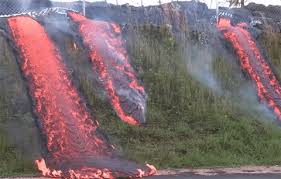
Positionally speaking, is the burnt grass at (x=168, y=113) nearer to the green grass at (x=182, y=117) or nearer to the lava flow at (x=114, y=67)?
the green grass at (x=182, y=117)

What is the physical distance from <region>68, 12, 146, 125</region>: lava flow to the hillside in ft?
0.66

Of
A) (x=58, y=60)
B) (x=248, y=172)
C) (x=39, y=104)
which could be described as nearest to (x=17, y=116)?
(x=39, y=104)

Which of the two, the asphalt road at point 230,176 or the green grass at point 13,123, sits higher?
the green grass at point 13,123

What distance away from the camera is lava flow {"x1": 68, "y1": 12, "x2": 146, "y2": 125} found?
1292cm

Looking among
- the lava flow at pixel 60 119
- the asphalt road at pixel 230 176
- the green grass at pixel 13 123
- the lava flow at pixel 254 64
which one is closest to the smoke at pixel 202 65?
the lava flow at pixel 254 64

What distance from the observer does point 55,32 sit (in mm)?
13344

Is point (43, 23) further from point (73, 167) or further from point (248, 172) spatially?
point (248, 172)

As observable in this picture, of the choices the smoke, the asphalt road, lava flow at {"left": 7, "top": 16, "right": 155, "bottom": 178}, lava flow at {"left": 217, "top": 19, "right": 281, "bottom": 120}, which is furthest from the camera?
lava flow at {"left": 217, "top": 19, "right": 281, "bottom": 120}

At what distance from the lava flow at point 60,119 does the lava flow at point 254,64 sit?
18.1ft

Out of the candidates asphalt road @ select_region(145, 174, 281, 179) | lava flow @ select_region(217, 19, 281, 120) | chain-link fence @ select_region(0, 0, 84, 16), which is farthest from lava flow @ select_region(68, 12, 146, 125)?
lava flow @ select_region(217, 19, 281, 120)

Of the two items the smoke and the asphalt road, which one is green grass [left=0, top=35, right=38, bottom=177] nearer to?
the asphalt road

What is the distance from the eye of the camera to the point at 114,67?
13.6 metres

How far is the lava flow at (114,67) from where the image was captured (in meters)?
12.9

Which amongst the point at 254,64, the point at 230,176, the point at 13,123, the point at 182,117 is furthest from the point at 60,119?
the point at 254,64
